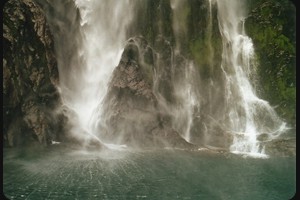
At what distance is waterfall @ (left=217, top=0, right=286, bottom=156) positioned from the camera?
3325 cm

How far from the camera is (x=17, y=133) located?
94.7ft

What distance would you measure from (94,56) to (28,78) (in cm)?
661

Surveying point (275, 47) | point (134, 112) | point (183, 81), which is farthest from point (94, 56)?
point (275, 47)

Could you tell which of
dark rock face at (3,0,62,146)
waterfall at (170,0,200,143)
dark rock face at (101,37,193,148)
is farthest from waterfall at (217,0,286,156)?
dark rock face at (3,0,62,146)

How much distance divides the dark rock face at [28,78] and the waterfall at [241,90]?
12577 mm

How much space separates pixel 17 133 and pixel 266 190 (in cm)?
1543

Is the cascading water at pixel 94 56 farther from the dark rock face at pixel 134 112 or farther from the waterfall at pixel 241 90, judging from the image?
the waterfall at pixel 241 90

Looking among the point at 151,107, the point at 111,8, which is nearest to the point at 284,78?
the point at 151,107

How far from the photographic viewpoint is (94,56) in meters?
35.4

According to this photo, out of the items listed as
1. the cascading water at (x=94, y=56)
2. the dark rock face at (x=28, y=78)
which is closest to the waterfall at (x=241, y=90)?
the cascading water at (x=94, y=56)

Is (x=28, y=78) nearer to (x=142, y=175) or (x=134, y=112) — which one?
(x=134, y=112)

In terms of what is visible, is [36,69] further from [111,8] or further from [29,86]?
[111,8]

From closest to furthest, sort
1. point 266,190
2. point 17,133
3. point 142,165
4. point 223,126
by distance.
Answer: point 266,190 → point 142,165 → point 17,133 → point 223,126

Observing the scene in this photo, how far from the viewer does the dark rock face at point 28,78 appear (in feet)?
94.0
